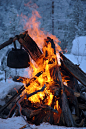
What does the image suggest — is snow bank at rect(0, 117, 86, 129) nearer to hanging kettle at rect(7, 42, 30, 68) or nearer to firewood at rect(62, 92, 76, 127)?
firewood at rect(62, 92, 76, 127)

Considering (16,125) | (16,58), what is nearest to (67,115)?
(16,125)

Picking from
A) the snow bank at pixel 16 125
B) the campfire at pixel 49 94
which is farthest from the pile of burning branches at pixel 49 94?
the snow bank at pixel 16 125

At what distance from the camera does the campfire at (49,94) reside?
3.34m

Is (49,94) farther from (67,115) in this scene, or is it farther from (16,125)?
(16,125)

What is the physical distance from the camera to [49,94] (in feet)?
11.5

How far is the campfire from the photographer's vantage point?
3.34 meters

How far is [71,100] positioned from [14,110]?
179cm

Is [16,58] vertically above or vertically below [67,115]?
above

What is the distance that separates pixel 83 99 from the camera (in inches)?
161

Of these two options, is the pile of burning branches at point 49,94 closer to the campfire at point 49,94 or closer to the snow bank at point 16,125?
the campfire at point 49,94

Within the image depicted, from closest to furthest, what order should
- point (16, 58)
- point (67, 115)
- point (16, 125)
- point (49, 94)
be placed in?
point (16, 125) → point (67, 115) → point (49, 94) → point (16, 58)

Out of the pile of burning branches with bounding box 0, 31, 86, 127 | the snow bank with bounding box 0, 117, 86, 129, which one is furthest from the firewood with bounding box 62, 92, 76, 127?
the snow bank with bounding box 0, 117, 86, 129

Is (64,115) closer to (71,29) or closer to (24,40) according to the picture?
(24,40)

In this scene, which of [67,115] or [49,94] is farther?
[49,94]
